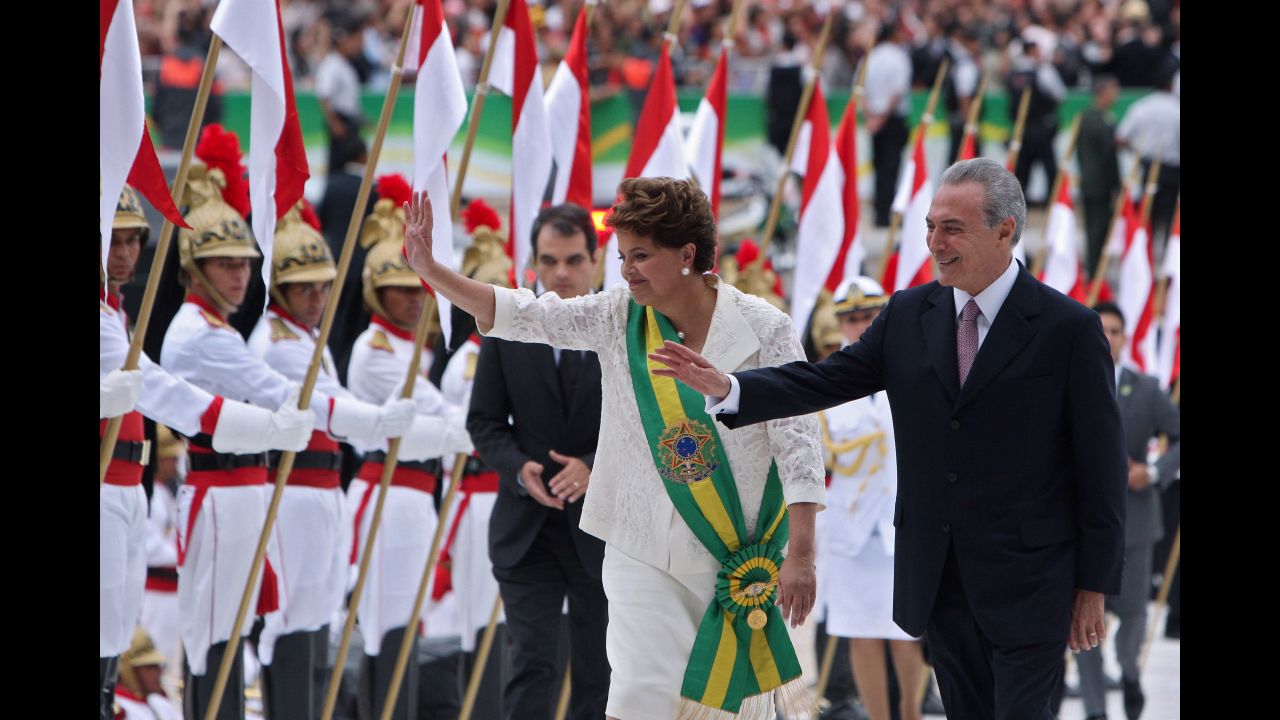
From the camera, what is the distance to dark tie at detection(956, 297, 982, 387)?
4566 millimetres

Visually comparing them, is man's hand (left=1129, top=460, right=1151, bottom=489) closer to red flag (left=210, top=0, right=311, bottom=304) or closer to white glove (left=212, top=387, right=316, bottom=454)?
white glove (left=212, top=387, right=316, bottom=454)

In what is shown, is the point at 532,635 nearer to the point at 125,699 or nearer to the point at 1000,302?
the point at 1000,302

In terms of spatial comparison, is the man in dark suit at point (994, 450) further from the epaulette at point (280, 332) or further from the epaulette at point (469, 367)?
the epaulette at point (469, 367)

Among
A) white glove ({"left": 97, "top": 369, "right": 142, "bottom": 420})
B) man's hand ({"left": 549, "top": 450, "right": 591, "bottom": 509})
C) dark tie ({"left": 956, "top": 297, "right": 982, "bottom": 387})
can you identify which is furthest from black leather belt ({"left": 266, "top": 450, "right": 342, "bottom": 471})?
dark tie ({"left": 956, "top": 297, "right": 982, "bottom": 387})

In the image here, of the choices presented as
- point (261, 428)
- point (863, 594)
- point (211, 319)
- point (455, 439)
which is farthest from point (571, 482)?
point (863, 594)

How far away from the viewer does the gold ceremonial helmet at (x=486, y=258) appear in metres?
8.41

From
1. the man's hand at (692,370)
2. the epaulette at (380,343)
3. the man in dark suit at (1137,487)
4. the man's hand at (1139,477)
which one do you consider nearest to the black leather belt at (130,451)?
the epaulette at (380,343)

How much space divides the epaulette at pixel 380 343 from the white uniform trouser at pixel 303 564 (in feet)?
2.78

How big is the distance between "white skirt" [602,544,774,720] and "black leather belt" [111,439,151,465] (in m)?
2.03

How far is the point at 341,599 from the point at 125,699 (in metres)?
1.31

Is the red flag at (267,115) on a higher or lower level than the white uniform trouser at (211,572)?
higher

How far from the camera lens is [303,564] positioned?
22.2 feet

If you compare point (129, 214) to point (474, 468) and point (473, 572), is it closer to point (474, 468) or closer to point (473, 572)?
point (474, 468)

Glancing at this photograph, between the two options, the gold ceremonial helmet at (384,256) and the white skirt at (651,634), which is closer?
the white skirt at (651,634)
